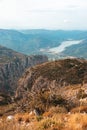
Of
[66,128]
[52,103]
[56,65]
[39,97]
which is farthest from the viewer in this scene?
[56,65]

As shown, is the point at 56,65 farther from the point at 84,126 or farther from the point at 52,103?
the point at 84,126

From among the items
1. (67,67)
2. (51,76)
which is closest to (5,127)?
(51,76)

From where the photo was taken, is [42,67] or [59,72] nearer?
[59,72]

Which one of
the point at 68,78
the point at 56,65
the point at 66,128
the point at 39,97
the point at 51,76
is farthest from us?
the point at 56,65

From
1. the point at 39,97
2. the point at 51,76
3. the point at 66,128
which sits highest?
the point at 66,128

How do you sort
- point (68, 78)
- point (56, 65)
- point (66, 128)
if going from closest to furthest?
1. point (66, 128)
2. point (68, 78)
3. point (56, 65)

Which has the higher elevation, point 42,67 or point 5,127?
point 5,127

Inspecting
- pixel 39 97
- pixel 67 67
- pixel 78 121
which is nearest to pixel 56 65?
pixel 67 67

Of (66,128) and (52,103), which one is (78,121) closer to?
(66,128)

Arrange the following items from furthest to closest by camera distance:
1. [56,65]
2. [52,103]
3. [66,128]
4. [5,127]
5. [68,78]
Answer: [56,65] → [68,78] → [52,103] → [66,128] → [5,127]
